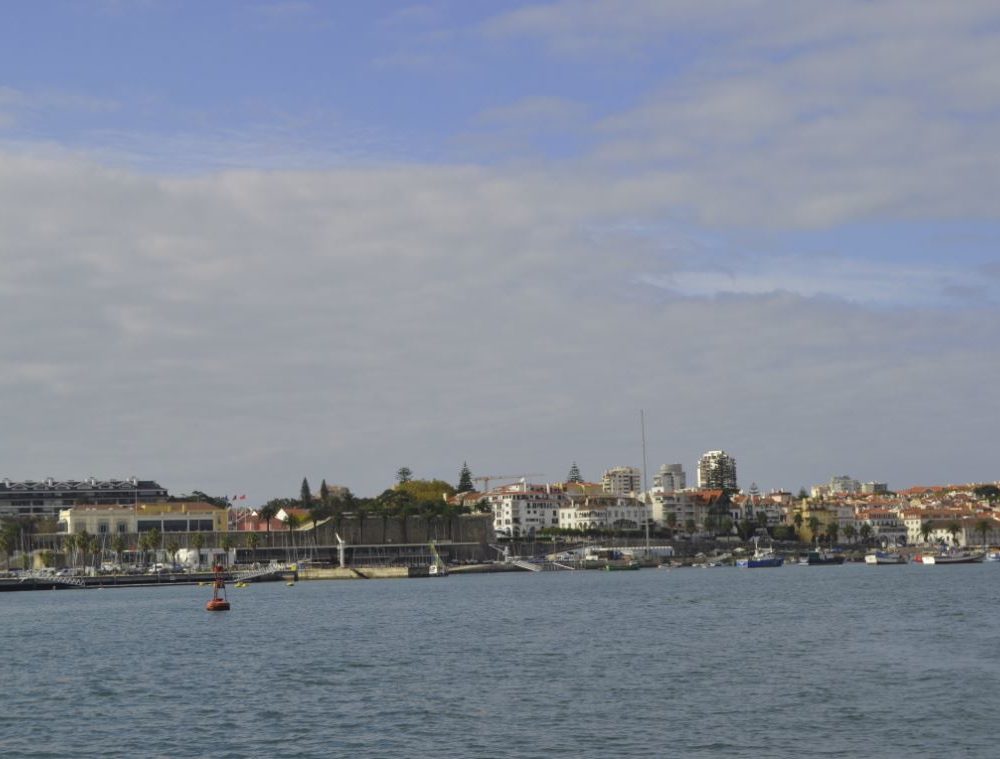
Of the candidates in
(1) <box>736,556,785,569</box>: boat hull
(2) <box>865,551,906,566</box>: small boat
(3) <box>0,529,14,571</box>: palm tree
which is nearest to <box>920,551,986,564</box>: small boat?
(2) <box>865,551,906,566</box>: small boat

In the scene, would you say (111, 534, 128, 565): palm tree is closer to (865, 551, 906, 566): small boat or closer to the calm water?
Answer: the calm water

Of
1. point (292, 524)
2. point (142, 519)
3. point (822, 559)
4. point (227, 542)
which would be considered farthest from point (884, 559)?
point (142, 519)

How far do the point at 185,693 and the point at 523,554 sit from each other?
146 meters

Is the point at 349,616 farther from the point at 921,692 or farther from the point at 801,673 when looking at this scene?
the point at 921,692

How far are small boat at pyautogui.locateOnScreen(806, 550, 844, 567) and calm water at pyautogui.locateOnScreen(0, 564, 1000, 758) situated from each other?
10977cm

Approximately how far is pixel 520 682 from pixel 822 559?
155503 millimetres

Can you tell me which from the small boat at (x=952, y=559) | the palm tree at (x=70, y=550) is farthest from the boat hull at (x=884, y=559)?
the palm tree at (x=70, y=550)

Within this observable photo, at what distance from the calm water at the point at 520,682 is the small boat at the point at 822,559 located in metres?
110

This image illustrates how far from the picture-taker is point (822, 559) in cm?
18812

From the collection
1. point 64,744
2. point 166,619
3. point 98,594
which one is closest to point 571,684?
point 64,744

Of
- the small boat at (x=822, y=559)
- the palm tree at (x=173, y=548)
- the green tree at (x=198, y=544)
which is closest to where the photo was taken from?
the green tree at (x=198, y=544)

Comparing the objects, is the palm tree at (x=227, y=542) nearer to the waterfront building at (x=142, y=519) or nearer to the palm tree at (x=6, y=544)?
the waterfront building at (x=142, y=519)

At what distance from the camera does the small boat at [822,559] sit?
7279 inches

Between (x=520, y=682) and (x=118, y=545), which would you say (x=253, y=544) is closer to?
(x=118, y=545)
